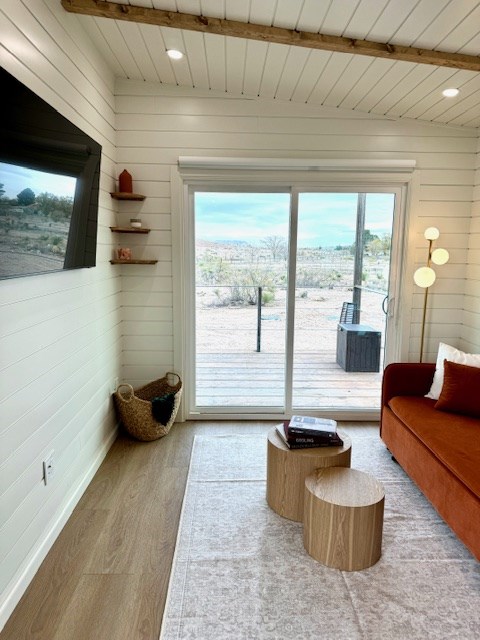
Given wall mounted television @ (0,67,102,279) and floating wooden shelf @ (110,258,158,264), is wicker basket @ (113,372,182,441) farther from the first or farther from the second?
wall mounted television @ (0,67,102,279)

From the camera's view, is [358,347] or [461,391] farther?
[358,347]

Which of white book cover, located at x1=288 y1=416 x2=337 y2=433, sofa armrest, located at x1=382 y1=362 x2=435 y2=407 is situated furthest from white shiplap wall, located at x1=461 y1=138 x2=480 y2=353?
white book cover, located at x1=288 y1=416 x2=337 y2=433

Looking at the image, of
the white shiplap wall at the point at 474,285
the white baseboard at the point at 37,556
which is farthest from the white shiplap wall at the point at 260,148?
the white baseboard at the point at 37,556

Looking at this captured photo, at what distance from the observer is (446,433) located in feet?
7.95

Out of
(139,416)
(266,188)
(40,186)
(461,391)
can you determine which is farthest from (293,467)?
(266,188)

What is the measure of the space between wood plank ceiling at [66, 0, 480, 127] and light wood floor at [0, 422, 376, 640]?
9.14 ft

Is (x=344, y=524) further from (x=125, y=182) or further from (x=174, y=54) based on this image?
(x=174, y=54)

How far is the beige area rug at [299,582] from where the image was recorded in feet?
5.42

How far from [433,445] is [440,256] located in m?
1.65

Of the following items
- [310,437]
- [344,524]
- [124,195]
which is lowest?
[344,524]

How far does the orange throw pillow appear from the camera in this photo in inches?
104

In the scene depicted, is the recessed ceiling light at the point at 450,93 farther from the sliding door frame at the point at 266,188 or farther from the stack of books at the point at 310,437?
the stack of books at the point at 310,437

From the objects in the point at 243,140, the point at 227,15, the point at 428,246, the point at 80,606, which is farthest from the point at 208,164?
the point at 80,606

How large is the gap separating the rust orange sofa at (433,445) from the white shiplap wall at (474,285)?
64 cm
